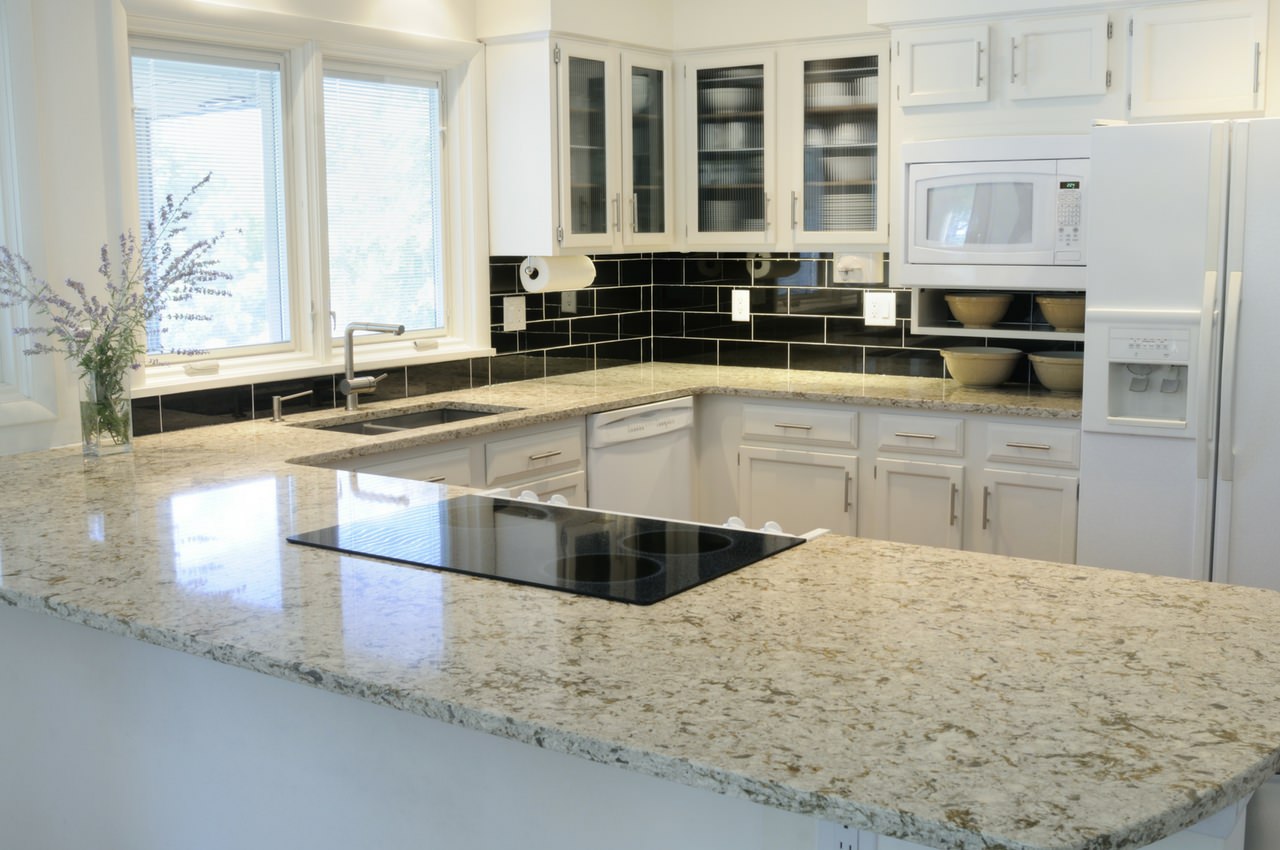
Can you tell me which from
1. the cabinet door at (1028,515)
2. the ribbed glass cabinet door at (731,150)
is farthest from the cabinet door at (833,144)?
the cabinet door at (1028,515)

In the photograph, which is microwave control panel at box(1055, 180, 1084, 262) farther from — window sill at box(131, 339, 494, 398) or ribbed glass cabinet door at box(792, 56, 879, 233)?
window sill at box(131, 339, 494, 398)

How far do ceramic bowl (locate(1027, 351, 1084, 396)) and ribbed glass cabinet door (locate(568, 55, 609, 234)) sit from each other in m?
1.71

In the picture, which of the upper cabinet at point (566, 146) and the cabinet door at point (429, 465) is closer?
the cabinet door at point (429, 465)

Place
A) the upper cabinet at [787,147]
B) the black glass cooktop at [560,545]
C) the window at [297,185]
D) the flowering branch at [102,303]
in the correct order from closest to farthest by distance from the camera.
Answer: the black glass cooktop at [560,545]
the flowering branch at [102,303]
the window at [297,185]
the upper cabinet at [787,147]

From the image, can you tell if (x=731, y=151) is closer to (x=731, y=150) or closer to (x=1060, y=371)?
(x=731, y=150)

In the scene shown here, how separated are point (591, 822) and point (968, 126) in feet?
10.9

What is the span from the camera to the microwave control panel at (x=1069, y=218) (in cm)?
414

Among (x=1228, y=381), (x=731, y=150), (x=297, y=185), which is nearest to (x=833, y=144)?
(x=731, y=150)

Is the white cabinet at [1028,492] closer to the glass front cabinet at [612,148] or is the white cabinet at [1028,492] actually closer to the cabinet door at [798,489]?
the cabinet door at [798,489]

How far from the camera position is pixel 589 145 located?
4754 mm

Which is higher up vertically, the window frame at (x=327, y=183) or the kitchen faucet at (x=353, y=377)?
the window frame at (x=327, y=183)

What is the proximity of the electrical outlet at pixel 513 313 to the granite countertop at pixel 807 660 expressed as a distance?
2.32 meters

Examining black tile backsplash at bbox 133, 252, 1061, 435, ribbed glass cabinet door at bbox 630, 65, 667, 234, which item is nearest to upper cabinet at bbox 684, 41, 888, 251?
ribbed glass cabinet door at bbox 630, 65, 667, 234

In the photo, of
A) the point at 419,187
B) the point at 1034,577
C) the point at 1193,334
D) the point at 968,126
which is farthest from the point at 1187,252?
the point at 419,187
